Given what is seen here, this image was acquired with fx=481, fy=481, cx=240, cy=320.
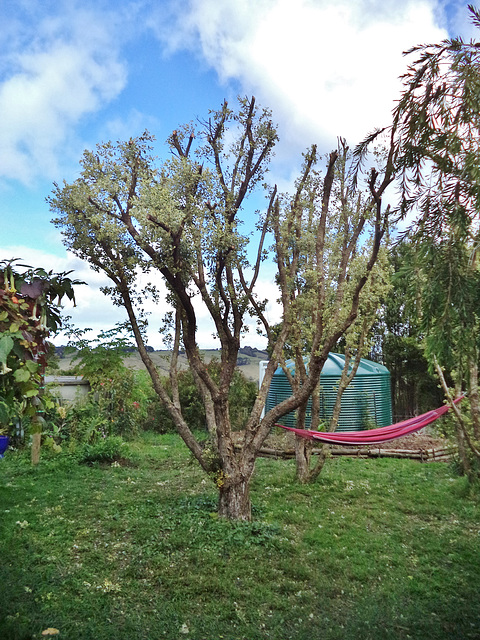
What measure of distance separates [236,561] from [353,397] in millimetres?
7527

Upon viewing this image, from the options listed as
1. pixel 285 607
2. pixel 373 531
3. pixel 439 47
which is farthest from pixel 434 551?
pixel 439 47

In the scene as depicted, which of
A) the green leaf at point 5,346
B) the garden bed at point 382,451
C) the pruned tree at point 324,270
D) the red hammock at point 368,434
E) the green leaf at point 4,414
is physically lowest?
the garden bed at point 382,451

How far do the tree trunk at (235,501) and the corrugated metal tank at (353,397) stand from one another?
19.1 ft

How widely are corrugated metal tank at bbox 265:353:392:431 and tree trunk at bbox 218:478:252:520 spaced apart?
19.1ft

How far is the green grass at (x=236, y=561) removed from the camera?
3014 millimetres

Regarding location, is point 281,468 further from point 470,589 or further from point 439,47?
point 439,47

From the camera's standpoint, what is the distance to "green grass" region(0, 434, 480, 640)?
9.89 ft

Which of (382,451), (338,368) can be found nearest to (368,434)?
(382,451)

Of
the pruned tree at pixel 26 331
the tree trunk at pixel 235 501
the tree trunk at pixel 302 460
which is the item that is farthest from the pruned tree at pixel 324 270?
the pruned tree at pixel 26 331

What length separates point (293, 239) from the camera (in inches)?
228

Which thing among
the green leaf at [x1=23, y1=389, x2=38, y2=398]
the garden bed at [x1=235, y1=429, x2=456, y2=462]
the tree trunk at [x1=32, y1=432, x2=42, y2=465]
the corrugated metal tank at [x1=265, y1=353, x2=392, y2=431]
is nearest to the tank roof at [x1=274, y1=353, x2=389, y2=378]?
the corrugated metal tank at [x1=265, y1=353, x2=392, y2=431]

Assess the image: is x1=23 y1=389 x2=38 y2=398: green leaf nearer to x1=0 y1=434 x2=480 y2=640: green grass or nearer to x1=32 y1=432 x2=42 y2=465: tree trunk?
x1=0 y1=434 x2=480 y2=640: green grass

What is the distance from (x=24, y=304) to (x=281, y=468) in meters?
6.32

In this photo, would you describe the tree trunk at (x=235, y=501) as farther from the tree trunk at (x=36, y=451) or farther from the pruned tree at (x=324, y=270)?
the tree trunk at (x=36, y=451)
